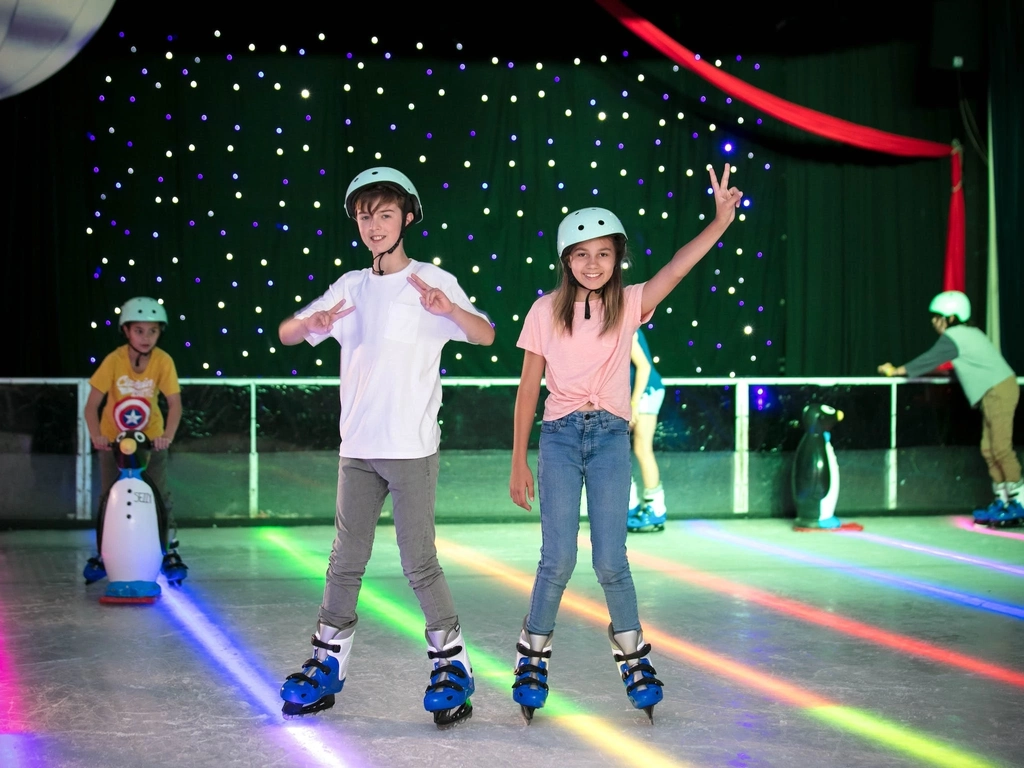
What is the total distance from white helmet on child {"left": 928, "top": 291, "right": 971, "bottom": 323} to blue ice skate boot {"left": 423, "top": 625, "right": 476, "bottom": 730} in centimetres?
524

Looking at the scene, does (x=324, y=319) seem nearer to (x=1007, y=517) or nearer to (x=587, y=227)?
(x=587, y=227)

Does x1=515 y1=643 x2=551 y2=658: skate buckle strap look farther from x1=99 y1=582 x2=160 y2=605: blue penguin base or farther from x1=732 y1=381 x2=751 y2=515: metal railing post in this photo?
x1=732 y1=381 x2=751 y2=515: metal railing post

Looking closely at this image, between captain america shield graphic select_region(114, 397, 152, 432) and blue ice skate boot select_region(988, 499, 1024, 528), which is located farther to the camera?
blue ice skate boot select_region(988, 499, 1024, 528)

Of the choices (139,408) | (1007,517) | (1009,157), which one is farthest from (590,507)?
(1009,157)

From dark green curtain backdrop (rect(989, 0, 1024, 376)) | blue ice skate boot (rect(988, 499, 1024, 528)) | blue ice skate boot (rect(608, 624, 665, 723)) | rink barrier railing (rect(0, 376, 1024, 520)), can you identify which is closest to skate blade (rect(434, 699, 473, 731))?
blue ice skate boot (rect(608, 624, 665, 723))

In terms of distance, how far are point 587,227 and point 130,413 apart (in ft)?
9.47

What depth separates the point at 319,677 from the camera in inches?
126

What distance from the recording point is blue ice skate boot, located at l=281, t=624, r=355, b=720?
10.4ft

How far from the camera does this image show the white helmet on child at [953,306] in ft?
24.3

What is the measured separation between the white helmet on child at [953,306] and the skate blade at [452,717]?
17.4ft

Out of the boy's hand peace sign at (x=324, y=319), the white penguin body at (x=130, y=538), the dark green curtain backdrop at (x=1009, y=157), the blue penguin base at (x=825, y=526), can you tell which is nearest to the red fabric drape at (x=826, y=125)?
the dark green curtain backdrop at (x=1009, y=157)

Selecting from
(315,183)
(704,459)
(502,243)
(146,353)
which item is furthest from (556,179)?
(146,353)

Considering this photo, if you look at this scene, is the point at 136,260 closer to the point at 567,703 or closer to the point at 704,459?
the point at 704,459

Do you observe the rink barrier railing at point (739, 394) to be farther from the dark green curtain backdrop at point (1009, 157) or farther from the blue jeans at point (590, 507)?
the blue jeans at point (590, 507)
